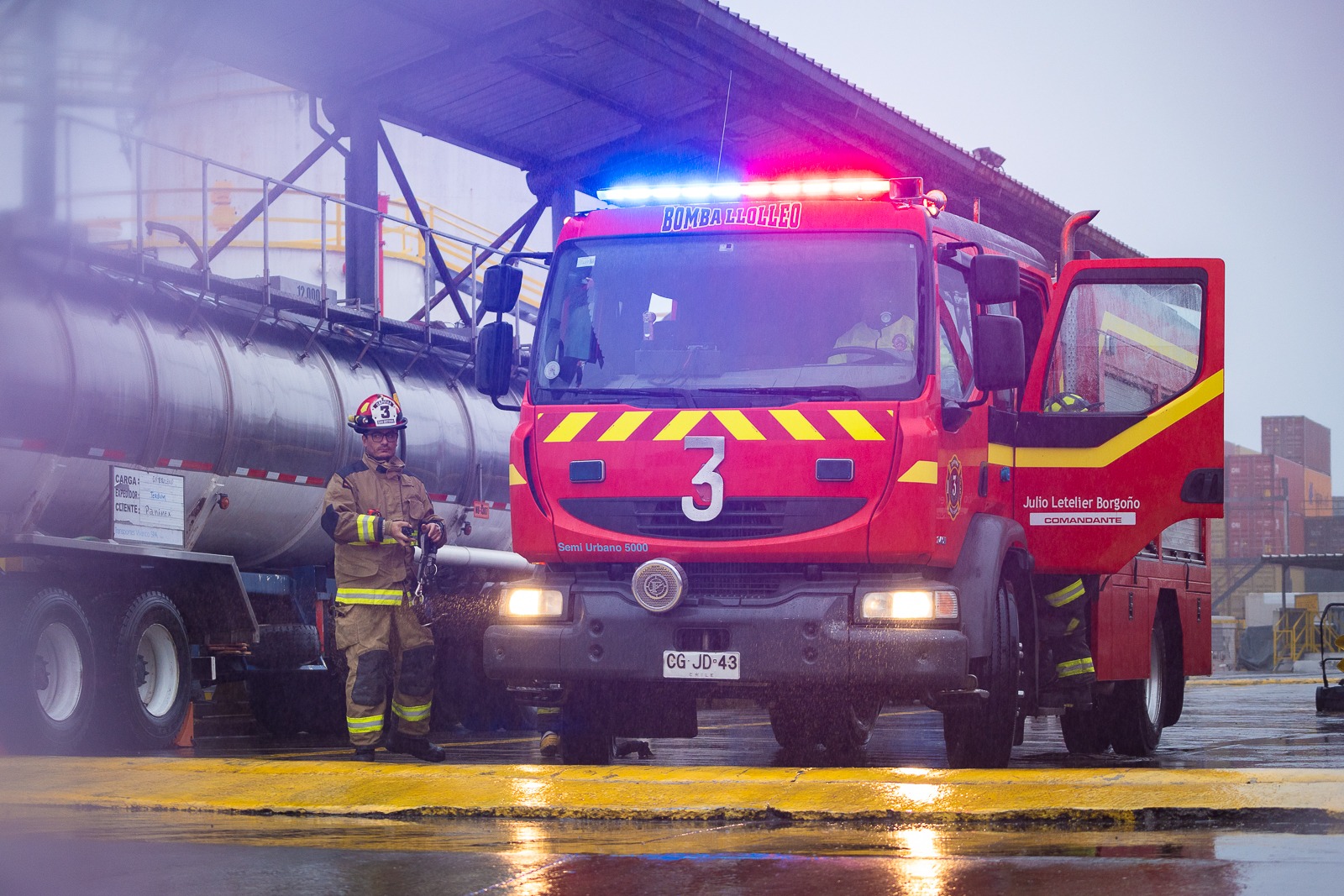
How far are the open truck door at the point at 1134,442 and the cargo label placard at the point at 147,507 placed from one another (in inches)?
209

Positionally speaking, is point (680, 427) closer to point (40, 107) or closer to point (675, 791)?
point (675, 791)

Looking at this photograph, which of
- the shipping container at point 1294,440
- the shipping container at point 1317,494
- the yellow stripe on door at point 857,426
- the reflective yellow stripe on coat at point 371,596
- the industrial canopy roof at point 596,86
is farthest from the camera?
the shipping container at point 1294,440

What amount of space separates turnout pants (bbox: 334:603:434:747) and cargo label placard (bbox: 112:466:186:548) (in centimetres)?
213


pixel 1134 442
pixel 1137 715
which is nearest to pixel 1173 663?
pixel 1137 715

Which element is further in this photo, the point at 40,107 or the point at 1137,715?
the point at 1137,715

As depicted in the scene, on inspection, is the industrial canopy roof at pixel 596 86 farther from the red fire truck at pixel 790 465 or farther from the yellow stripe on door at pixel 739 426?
the yellow stripe on door at pixel 739 426

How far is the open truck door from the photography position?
9.02m

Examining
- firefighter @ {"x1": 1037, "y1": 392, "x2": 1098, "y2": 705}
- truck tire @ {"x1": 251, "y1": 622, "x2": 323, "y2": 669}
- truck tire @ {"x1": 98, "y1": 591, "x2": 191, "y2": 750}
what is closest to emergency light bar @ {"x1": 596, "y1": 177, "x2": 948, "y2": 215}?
firefighter @ {"x1": 1037, "y1": 392, "x2": 1098, "y2": 705}

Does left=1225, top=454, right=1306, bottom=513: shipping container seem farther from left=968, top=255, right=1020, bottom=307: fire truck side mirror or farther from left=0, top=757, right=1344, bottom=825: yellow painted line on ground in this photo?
left=0, top=757, right=1344, bottom=825: yellow painted line on ground

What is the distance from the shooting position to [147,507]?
11.1m

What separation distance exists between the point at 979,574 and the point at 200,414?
5.57 meters

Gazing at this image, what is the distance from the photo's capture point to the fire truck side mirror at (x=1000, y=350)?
805cm

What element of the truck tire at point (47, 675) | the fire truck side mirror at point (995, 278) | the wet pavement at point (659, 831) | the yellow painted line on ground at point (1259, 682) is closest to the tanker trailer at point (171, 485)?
the truck tire at point (47, 675)

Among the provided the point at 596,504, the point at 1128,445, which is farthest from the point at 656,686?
the point at 1128,445
